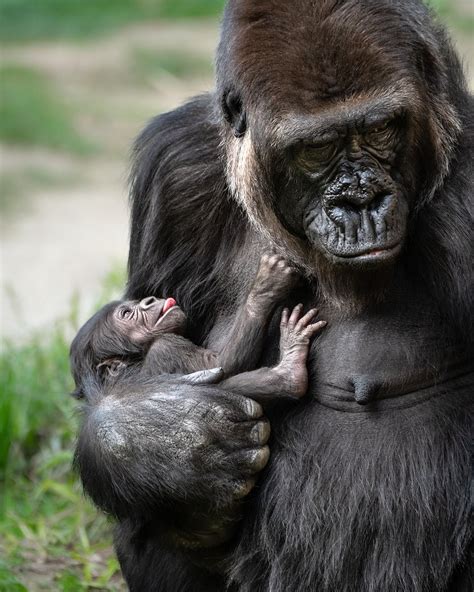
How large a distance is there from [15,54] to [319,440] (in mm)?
12939

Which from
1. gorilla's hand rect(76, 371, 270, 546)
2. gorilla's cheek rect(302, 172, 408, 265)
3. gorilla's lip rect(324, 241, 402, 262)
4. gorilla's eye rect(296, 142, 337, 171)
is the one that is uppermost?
gorilla's eye rect(296, 142, 337, 171)

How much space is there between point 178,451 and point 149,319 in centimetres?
73

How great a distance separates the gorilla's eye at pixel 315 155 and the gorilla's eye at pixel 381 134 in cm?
Result: 13

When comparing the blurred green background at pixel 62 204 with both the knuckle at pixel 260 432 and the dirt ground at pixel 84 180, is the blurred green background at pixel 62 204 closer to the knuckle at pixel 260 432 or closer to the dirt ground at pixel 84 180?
the dirt ground at pixel 84 180

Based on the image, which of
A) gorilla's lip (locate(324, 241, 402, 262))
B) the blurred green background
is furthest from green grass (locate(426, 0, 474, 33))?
gorilla's lip (locate(324, 241, 402, 262))

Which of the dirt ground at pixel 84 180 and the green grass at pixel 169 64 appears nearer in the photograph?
the dirt ground at pixel 84 180

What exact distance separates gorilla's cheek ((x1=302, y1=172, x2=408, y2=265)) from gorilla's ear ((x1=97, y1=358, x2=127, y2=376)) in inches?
49.0

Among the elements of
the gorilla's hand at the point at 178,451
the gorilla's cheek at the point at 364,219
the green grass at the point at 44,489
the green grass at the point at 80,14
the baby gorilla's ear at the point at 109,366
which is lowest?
the green grass at the point at 44,489

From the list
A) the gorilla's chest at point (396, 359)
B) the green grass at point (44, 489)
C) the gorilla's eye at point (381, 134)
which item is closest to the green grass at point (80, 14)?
the green grass at point (44, 489)

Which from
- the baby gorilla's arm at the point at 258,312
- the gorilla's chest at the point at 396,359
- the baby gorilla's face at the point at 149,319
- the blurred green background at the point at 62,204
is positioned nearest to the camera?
the gorilla's chest at the point at 396,359

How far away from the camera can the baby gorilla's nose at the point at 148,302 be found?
5477 millimetres

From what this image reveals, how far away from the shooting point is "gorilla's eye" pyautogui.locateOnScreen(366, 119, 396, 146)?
178 inches

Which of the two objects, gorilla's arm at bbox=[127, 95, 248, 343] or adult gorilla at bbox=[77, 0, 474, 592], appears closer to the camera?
adult gorilla at bbox=[77, 0, 474, 592]

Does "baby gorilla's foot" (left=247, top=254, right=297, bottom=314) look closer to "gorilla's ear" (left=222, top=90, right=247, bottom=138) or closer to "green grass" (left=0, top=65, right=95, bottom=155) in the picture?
"gorilla's ear" (left=222, top=90, right=247, bottom=138)
